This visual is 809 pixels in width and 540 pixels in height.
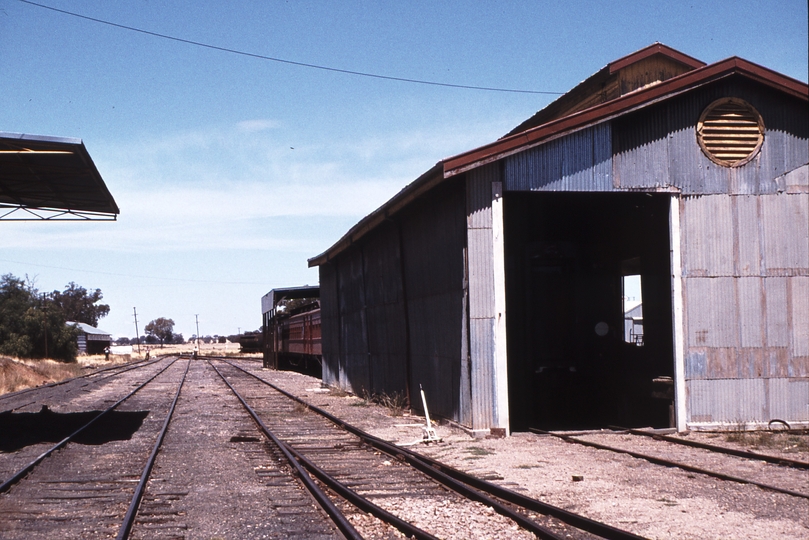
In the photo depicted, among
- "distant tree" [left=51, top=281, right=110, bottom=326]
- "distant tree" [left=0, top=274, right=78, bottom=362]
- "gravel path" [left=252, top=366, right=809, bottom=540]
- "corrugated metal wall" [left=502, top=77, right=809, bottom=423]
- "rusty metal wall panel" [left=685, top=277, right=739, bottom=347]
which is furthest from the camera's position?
"distant tree" [left=51, top=281, right=110, bottom=326]

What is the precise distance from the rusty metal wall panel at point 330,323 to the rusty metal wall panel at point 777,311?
609 inches

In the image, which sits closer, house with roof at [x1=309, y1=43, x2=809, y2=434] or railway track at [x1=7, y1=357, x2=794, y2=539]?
railway track at [x1=7, y1=357, x2=794, y2=539]

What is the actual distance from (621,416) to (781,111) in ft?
22.4

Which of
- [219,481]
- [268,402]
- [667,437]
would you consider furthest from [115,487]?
[268,402]

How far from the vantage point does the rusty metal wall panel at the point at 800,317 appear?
13.2 meters

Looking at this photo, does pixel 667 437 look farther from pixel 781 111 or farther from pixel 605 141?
pixel 781 111

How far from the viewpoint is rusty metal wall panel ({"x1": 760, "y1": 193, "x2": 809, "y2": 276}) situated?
13305 millimetres

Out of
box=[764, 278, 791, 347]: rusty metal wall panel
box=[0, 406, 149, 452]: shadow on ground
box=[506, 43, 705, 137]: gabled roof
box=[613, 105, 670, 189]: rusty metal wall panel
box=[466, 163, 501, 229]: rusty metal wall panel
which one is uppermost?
box=[506, 43, 705, 137]: gabled roof

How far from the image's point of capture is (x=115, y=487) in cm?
907

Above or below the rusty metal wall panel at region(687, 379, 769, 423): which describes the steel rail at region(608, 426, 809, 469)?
below

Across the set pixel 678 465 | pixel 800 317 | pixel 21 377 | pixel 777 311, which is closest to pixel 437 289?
pixel 777 311

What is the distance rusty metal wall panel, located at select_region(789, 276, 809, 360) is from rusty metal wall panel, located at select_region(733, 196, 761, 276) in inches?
28.6

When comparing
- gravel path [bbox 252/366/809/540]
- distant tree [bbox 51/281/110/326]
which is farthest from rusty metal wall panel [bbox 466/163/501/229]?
distant tree [bbox 51/281/110/326]

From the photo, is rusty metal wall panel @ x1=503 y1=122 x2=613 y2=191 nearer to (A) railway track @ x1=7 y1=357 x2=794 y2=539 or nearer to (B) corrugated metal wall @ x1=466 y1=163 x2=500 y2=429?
(B) corrugated metal wall @ x1=466 y1=163 x2=500 y2=429
